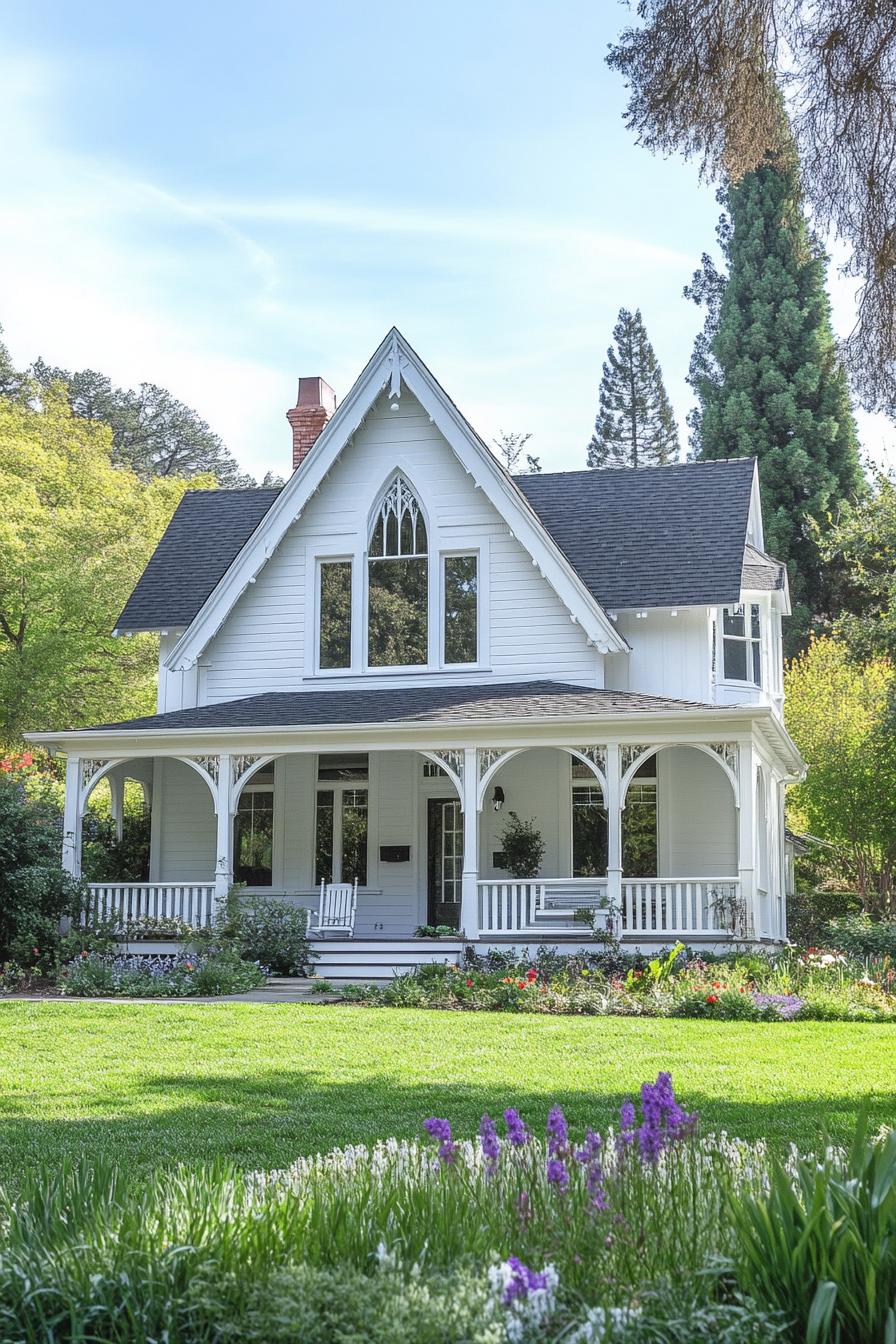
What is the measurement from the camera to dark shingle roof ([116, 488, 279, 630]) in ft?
76.5

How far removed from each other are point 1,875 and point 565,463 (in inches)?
1686

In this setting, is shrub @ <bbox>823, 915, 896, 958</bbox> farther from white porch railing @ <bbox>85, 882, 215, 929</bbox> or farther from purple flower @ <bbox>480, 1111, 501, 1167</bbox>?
purple flower @ <bbox>480, 1111, 501, 1167</bbox>

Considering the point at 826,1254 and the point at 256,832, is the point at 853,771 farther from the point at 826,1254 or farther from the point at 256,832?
the point at 826,1254

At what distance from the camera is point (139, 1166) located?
6969mm

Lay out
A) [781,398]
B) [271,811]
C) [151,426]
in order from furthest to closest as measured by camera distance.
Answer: [151,426], [781,398], [271,811]

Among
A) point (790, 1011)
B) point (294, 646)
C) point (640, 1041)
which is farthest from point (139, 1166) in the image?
point (294, 646)

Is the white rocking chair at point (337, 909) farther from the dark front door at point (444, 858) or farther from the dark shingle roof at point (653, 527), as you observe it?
the dark shingle roof at point (653, 527)

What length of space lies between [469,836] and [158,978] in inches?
178

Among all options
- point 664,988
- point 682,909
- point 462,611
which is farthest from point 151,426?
point 664,988

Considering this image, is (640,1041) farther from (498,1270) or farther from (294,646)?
(294,646)

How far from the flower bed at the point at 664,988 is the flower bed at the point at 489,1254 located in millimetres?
9531

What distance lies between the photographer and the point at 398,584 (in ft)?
71.1

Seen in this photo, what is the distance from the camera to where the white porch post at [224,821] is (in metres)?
19.3

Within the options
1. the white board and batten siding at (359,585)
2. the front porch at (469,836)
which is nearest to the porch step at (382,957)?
the front porch at (469,836)
